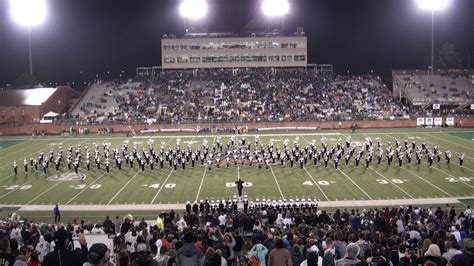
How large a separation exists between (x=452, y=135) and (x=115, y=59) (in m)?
41.3

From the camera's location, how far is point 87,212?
17.5 metres

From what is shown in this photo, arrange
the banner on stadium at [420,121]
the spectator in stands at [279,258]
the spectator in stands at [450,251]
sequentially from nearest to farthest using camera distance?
1. the spectator in stands at [279,258]
2. the spectator in stands at [450,251]
3. the banner on stadium at [420,121]

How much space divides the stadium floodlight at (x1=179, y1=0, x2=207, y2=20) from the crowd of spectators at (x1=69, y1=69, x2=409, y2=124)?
5910mm

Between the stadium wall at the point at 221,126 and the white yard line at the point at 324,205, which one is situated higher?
the stadium wall at the point at 221,126

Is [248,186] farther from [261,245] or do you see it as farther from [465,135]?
[465,135]

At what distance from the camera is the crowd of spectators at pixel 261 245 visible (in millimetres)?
5734

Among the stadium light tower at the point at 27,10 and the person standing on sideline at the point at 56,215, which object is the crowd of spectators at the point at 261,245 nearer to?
the person standing on sideline at the point at 56,215

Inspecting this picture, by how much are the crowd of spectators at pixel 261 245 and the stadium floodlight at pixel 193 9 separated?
144ft

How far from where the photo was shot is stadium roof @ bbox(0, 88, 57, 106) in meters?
49.5

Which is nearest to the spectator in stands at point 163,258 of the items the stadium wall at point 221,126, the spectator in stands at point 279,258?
the spectator in stands at point 279,258

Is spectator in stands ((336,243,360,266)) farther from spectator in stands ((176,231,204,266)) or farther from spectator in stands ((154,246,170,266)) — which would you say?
spectator in stands ((154,246,170,266))

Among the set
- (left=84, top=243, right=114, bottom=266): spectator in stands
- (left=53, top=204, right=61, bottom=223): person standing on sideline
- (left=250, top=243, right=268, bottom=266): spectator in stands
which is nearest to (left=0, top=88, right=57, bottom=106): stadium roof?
(left=53, top=204, right=61, bottom=223): person standing on sideline

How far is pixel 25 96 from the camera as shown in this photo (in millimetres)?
51375

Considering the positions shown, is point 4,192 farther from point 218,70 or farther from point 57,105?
point 218,70
